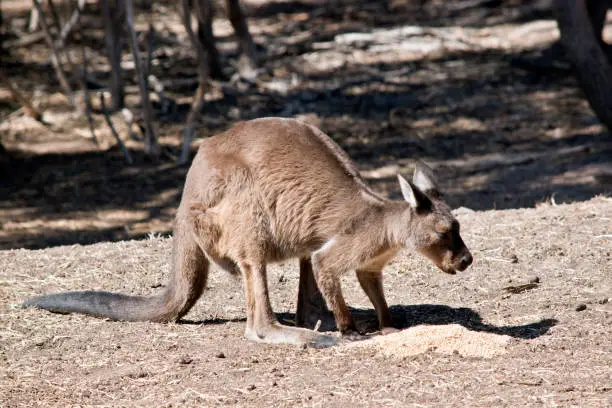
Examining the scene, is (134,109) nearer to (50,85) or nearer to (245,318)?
(50,85)

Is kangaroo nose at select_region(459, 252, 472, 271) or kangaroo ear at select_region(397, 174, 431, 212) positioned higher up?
kangaroo ear at select_region(397, 174, 431, 212)

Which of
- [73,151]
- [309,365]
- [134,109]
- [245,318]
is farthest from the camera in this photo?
[134,109]

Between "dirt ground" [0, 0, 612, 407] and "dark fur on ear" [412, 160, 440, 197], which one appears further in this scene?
"dark fur on ear" [412, 160, 440, 197]

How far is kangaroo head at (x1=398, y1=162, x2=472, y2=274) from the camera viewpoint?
459cm

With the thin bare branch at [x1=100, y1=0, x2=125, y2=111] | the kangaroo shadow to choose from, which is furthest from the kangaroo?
the thin bare branch at [x1=100, y1=0, x2=125, y2=111]

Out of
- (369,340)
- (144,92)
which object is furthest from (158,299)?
(144,92)

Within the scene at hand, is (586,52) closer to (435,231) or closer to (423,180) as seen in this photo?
(423,180)

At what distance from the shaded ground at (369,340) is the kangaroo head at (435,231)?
344 millimetres

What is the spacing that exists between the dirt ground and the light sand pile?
10 millimetres

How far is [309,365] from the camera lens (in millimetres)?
4395

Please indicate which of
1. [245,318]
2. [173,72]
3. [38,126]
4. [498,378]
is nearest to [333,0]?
[173,72]

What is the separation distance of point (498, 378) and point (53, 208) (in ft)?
22.8

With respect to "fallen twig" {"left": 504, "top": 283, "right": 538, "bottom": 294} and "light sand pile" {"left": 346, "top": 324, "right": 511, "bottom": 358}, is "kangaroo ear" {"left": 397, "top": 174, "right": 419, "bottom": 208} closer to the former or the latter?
"light sand pile" {"left": 346, "top": 324, "right": 511, "bottom": 358}

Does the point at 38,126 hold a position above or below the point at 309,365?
below
